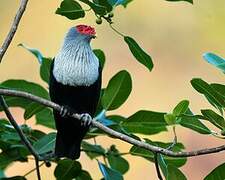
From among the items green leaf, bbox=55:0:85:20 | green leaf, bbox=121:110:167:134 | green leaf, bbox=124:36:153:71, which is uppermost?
green leaf, bbox=55:0:85:20

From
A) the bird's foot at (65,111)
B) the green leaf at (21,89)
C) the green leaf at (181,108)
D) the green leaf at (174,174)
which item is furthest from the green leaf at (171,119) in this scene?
the green leaf at (21,89)

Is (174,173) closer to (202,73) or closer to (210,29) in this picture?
(202,73)

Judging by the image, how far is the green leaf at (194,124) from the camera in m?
1.89

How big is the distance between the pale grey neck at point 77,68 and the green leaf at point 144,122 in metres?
0.17

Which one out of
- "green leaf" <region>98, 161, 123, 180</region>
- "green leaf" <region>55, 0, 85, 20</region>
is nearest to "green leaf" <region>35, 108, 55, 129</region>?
"green leaf" <region>98, 161, 123, 180</region>

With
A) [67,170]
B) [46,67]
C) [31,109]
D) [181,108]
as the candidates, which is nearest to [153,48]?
[46,67]

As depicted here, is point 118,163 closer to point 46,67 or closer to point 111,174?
point 111,174

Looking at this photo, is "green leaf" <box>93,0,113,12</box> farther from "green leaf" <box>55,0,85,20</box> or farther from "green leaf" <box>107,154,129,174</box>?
"green leaf" <box>107,154,129,174</box>

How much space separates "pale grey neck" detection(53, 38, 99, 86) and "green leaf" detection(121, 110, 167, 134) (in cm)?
17

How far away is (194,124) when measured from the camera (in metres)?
1.91

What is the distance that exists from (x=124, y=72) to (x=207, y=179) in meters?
0.48

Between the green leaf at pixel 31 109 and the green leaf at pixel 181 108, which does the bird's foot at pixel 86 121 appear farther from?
the green leaf at pixel 181 108

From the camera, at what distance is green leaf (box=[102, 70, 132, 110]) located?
220 cm

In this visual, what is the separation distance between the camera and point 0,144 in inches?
84.4
